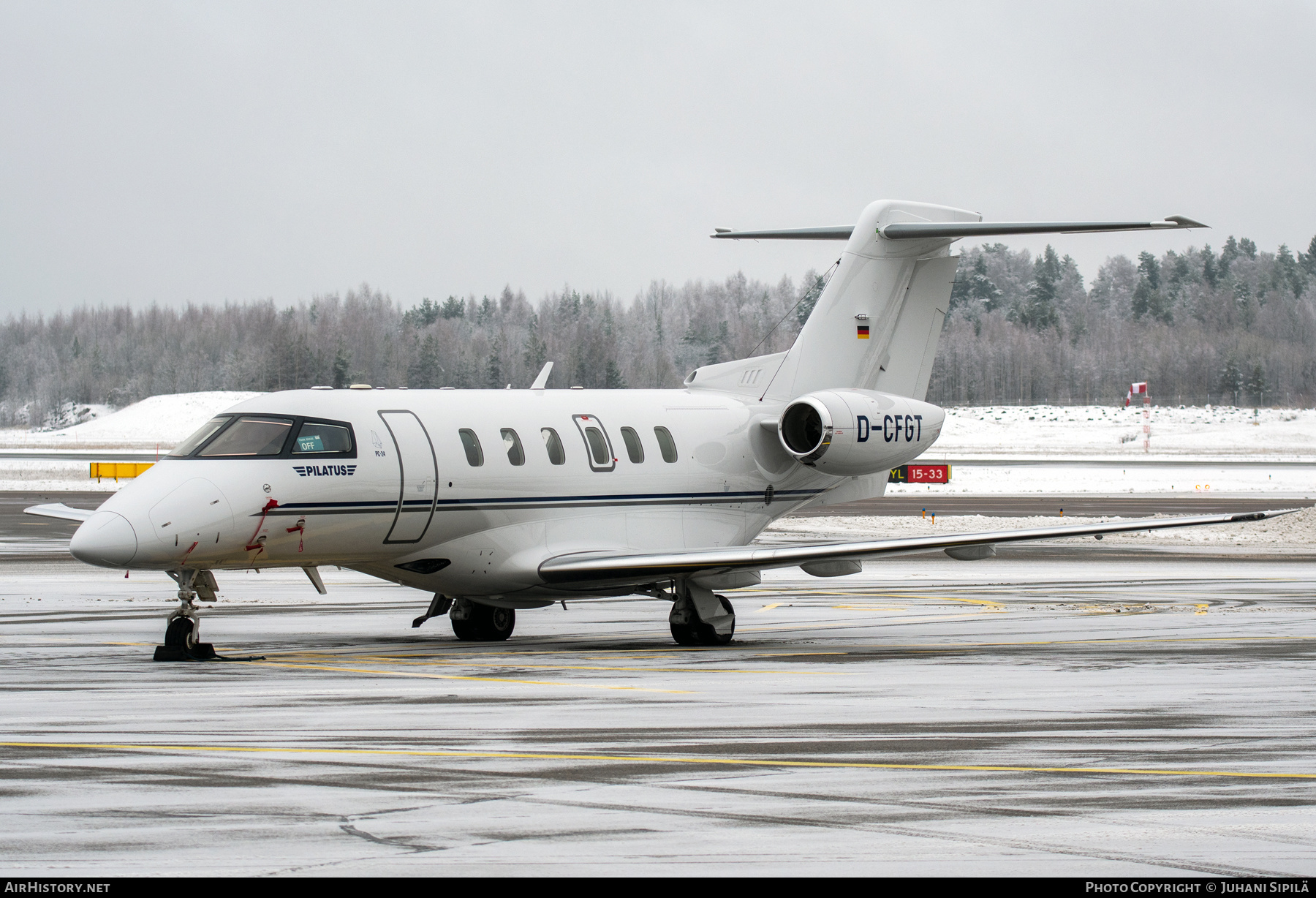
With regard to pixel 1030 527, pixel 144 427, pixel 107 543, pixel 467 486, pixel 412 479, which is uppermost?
pixel 412 479

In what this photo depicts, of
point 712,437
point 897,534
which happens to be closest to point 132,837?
point 712,437

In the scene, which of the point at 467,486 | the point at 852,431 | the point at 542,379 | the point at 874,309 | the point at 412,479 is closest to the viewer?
the point at 412,479

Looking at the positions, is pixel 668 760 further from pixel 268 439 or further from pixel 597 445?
pixel 597 445

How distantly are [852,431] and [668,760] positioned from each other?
35.4 ft

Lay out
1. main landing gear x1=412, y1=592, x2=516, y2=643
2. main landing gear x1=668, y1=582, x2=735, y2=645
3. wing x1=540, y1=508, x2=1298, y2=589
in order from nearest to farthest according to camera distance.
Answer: wing x1=540, y1=508, x2=1298, y2=589
main landing gear x1=668, y1=582, x2=735, y2=645
main landing gear x1=412, y1=592, x2=516, y2=643

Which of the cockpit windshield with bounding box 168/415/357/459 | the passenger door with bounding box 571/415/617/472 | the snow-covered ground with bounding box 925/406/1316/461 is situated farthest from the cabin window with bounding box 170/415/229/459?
the snow-covered ground with bounding box 925/406/1316/461

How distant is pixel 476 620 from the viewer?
62.2 ft

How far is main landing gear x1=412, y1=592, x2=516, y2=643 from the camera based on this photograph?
18.9 metres

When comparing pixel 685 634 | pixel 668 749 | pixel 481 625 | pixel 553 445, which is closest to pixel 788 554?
pixel 685 634

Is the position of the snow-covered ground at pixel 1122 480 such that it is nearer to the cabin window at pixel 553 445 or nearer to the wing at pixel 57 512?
the cabin window at pixel 553 445

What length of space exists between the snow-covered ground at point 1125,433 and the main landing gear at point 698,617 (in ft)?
241

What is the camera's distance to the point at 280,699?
12.8 metres

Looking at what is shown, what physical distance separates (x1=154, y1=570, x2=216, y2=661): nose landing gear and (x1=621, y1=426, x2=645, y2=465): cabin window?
5.74 meters

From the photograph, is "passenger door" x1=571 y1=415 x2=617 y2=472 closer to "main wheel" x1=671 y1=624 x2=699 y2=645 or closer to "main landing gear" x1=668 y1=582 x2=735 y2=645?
"main landing gear" x1=668 y1=582 x2=735 y2=645
